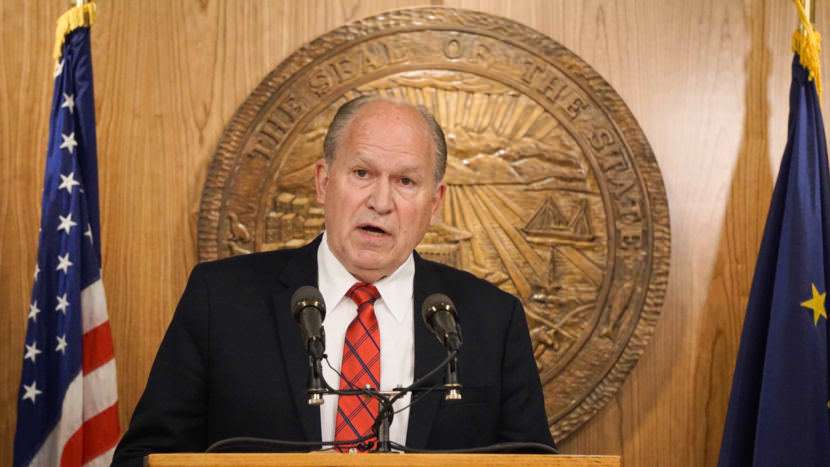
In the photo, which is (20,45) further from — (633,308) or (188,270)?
(633,308)

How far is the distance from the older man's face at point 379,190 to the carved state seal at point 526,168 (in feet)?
3.06

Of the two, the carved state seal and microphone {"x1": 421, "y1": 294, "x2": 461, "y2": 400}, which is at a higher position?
the carved state seal

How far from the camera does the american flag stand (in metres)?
2.74

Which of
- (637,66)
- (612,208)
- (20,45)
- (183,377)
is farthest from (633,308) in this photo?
(20,45)

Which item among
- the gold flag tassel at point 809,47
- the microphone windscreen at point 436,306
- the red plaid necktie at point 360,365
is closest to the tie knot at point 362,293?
the red plaid necktie at point 360,365

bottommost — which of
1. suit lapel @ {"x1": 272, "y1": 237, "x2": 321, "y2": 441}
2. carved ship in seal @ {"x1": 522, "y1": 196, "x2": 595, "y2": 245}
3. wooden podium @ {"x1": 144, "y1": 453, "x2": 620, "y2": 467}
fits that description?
wooden podium @ {"x1": 144, "y1": 453, "x2": 620, "y2": 467}

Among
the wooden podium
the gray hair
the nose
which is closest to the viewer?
the wooden podium

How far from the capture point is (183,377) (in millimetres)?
1955

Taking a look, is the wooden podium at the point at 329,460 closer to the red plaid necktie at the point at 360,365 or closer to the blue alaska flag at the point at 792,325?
the red plaid necktie at the point at 360,365

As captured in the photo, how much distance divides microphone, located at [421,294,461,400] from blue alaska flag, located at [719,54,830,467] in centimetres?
172

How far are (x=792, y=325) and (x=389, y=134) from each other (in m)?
1.59

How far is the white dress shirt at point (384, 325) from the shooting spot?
196cm

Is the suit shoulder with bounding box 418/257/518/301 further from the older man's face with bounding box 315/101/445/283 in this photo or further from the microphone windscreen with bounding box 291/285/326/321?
the microphone windscreen with bounding box 291/285/326/321

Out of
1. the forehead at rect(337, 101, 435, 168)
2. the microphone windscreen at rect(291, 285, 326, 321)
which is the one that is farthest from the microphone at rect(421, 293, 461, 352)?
the forehead at rect(337, 101, 435, 168)
